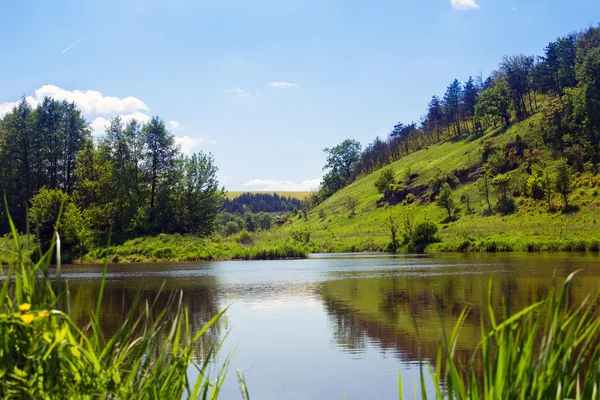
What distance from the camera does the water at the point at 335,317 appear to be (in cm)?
984

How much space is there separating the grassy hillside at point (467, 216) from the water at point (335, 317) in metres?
25.9

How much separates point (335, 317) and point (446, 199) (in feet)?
229

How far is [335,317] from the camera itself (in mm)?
16969

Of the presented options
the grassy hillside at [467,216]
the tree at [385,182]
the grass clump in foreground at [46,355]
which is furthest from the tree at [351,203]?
the grass clump in foreground at [46,355]

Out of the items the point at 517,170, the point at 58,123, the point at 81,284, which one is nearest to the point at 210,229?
the point at 58,123

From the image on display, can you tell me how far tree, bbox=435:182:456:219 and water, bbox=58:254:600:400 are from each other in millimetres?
51795

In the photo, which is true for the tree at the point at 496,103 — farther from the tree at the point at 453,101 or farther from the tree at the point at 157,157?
the tree at the point at 157,157

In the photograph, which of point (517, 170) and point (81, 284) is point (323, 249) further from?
point (81, 284)

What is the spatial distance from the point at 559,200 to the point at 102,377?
75.4 m

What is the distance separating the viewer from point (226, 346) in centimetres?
1350

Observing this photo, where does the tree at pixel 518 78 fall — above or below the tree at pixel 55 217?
above

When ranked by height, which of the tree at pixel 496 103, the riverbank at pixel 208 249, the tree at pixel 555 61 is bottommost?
the riverbank at pixel 208 249

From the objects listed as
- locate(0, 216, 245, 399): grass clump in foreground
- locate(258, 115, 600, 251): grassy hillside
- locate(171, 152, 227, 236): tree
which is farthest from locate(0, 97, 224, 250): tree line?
locate(0, 216, 245, 399): grass clump in foreground

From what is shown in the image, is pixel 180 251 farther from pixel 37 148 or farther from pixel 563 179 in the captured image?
pixel 563 179
